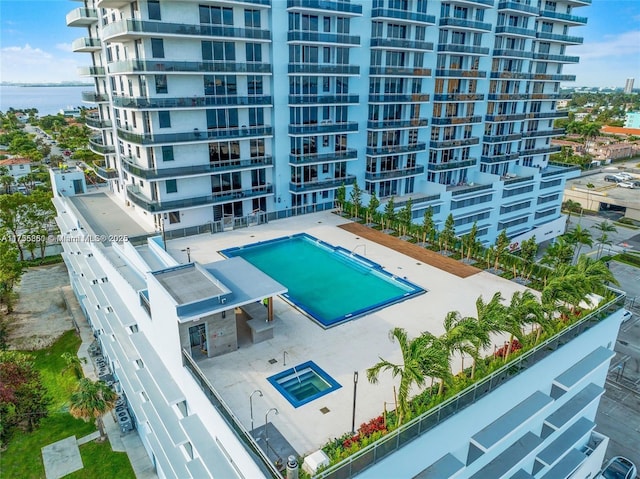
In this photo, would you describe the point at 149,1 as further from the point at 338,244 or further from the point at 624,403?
the point at 624,403

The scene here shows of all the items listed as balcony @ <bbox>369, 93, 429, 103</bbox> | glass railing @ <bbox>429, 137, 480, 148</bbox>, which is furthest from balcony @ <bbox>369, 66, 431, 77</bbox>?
glass railing @ <bbox>429, 137, 480, 148</bbox>

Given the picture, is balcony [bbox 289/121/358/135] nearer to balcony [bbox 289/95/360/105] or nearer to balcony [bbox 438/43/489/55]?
balcony [bbox 289/95/360/105]

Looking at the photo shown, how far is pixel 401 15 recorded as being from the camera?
4341 centimetres

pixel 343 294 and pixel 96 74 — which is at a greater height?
pixel 96 74

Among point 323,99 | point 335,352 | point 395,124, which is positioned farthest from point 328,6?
point 335,352

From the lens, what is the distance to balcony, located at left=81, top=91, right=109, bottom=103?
44.3 meters

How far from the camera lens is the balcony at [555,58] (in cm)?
5569

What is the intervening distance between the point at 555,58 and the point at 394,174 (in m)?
29.6

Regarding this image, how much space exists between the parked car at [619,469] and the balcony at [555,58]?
156ft

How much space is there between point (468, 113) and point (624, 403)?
1374 inches

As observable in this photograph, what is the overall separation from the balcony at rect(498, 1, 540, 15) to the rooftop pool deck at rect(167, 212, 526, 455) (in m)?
35.6

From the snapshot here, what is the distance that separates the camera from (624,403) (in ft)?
108

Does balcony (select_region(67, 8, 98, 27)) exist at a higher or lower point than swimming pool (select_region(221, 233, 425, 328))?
higher

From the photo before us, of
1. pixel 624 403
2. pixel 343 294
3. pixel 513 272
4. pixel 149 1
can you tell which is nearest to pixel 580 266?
pixel 513 272
